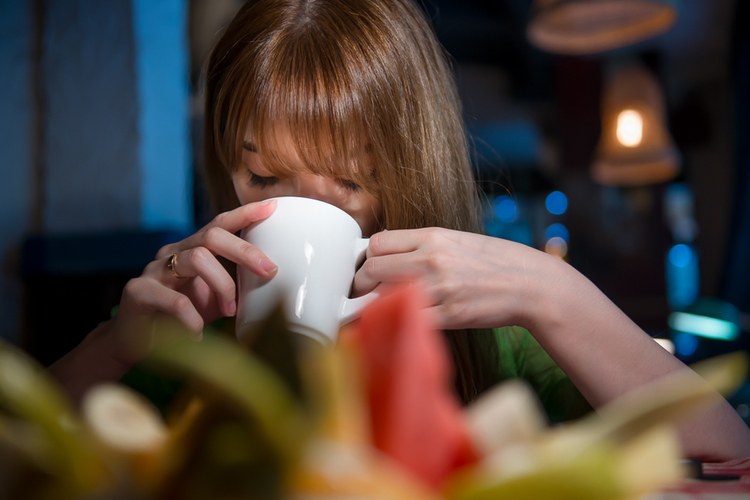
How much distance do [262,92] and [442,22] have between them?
4.20 meters

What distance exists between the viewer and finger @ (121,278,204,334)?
68 centimetres

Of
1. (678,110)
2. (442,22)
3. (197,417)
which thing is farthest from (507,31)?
(197,417)

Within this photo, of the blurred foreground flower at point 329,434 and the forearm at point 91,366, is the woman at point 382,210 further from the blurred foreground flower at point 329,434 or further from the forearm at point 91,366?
the blurred foreground flower at point 329,434

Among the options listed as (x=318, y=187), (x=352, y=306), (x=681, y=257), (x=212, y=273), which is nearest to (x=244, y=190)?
(x=318, y=187)

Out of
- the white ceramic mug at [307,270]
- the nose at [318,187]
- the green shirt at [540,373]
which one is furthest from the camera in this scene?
the green shirt at [540,373]

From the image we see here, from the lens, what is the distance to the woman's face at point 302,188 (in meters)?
0.80

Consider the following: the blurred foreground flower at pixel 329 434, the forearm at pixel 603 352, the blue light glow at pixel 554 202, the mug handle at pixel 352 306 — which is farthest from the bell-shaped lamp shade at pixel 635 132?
the blue light glow at pixel 554 202

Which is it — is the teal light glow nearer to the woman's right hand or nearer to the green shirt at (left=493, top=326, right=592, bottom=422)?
the green shirt at (left=493, top=326, right=592, bottom=422)

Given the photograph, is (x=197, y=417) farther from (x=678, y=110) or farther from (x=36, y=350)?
(x=678, y=110)

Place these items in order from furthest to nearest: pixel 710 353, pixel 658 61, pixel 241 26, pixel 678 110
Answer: pixel 678 110
pixel 658 61
pixel 710 353
pixel 241 26

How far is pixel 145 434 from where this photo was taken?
0.19 m

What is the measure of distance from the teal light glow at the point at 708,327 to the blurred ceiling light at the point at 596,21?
1316 millimetres

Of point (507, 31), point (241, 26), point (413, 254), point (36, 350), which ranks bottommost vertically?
point (36, 350)

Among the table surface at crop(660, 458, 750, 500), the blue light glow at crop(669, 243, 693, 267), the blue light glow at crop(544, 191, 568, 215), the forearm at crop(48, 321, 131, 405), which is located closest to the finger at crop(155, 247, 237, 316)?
the forearm at crop(48, 321, 131, 405)
